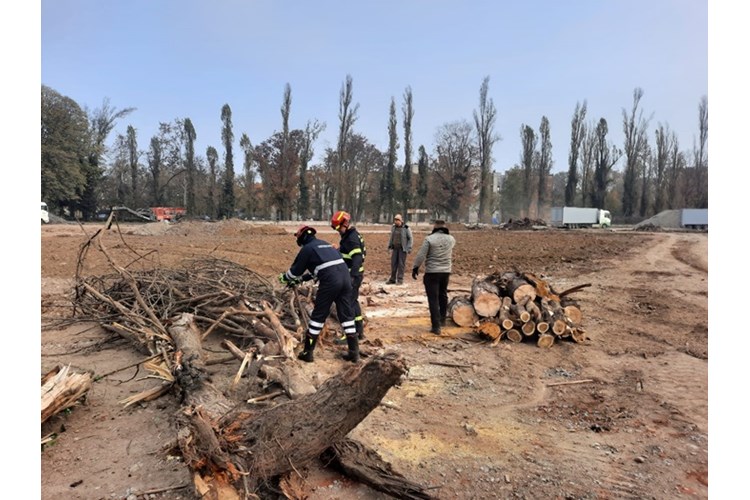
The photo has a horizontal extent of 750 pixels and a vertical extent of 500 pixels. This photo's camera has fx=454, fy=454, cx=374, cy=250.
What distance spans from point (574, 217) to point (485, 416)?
138ft

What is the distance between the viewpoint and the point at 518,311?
6934 mm

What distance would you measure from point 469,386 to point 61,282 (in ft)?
34.1

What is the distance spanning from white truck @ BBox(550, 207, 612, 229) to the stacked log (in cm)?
3758

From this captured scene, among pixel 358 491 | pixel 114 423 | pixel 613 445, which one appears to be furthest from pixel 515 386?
pixel 114 423

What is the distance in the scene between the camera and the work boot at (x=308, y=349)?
5659 millimetres

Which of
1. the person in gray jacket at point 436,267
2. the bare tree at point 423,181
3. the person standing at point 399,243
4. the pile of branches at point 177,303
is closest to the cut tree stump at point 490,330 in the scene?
the person in gray jacket at point 436,267

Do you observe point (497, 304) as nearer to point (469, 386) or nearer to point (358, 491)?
point (469, 386)

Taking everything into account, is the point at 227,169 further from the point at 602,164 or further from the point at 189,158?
the point at 602,164

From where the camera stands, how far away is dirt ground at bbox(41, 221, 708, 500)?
3303 mm

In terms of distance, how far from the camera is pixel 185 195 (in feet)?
163

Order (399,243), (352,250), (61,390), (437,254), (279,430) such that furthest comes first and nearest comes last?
(399,243) < (437,254) < (352,250) < (61,390) < (279,430)

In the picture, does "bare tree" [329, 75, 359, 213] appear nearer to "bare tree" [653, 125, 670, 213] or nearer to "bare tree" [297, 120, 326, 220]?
"bare tree" [297, 120, 326, 220]

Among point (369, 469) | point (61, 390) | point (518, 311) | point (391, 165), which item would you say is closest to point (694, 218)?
point (391, 165)

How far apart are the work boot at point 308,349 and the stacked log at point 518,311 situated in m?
2.67
